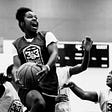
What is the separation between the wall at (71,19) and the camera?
4.17m

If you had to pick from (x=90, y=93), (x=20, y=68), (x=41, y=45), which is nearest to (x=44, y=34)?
(x=41, y=45)

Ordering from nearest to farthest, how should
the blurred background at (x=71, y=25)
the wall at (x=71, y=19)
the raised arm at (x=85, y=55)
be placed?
the raised arm at (x=85, y=55), the blurred background at (x=71, y=25), the wall at (x=71, y=19)

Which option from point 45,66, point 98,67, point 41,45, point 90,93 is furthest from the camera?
point 98,67

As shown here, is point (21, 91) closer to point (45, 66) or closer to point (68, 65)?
point (45, 66)

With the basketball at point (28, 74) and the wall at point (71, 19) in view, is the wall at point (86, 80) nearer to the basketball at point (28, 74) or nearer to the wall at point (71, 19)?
the wall at point (71, 19)

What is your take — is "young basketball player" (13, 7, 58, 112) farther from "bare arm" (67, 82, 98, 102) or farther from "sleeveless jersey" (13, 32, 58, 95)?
"bare arm" (67, 82, 98, 102)

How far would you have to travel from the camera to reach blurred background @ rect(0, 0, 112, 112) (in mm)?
4027

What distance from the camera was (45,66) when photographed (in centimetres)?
270

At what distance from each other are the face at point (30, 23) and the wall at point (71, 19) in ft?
4.08

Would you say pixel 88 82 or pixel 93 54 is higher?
pixel 93 54

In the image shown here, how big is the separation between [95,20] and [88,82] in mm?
660

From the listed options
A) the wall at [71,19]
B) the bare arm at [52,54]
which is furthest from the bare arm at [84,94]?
the wall at [71,19]

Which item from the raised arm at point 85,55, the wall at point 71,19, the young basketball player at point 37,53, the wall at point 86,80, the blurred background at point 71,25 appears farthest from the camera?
the wall at point 71,19

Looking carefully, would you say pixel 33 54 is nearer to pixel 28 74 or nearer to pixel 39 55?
pixel 39 55
